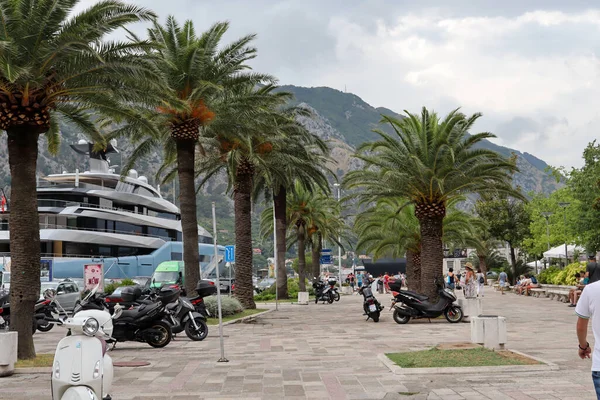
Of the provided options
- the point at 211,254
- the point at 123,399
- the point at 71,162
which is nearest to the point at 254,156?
the point at 123,399

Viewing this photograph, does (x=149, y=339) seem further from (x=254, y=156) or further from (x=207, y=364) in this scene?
(x=254, y=156)

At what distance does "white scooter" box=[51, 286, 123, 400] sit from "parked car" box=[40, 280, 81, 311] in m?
21.0

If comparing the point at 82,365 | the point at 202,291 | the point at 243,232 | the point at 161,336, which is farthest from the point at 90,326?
the point at 243,232

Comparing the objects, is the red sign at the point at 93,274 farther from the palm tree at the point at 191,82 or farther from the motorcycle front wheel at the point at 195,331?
the motorcycle front wheel at the point at 195,331

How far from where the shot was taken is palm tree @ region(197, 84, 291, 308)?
956 inches

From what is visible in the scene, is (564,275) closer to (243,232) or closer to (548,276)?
(548,276)

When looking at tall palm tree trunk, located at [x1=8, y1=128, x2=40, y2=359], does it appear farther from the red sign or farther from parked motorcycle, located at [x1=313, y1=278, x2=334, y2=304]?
parked motorcycle, located at [x1=313, y1=278, x2=334, y2=304]

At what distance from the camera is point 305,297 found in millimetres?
38312

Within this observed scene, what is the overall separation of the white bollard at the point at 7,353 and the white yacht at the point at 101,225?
37.8m

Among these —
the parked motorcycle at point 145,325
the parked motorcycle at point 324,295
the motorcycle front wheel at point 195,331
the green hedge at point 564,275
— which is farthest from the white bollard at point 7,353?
the green hedge at point 564,275

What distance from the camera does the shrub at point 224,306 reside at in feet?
75.8

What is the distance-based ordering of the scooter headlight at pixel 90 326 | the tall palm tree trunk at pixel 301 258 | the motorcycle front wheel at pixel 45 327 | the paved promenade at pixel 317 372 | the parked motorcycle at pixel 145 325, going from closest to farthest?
the scooter headlight at pixel 90 326, the paved promenade at pixel 317 372, the parked motorcycle at pixel 145 325, the motorcycle front wheel at pixel 45 327, the tall palm tree trunk at pixel 301 258

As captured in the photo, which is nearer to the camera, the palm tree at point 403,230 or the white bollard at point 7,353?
the white bollard at point 7,353

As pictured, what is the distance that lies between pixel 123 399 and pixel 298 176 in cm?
2665
